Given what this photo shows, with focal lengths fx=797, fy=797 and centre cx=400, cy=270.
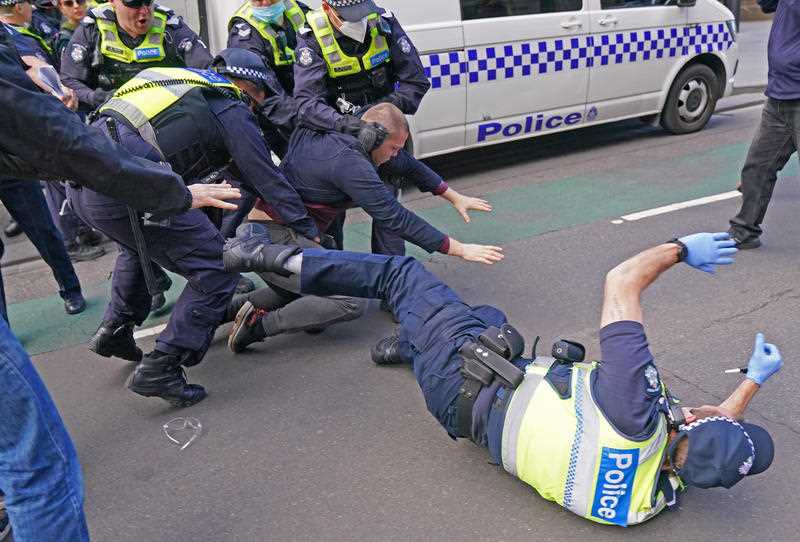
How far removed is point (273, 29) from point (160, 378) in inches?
106

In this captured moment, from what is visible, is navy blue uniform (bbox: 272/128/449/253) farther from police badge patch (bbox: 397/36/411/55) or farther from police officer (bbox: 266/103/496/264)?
police badge patch (bbox: 397/36/411/55)

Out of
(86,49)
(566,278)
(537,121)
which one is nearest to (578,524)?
(566,278)

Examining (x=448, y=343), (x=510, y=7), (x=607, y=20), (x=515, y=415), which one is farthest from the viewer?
(x=607, y=20)

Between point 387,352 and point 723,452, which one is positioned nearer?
point 723,452

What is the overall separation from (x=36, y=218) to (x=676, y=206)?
164 inches

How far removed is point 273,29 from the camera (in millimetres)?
5141

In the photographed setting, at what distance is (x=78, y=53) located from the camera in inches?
192

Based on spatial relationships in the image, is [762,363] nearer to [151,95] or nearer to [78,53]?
[151,95]

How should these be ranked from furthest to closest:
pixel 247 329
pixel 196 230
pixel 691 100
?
pixel 691 100, pixel 247 329, pixel 196 230

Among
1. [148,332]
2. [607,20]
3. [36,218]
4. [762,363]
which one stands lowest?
[148,332]

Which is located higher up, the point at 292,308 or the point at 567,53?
the point at 567,53

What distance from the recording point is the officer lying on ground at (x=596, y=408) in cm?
239

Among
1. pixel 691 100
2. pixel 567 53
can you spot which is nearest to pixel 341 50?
pixel 567 53

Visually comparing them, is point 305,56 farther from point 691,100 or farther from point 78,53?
point 691,100
